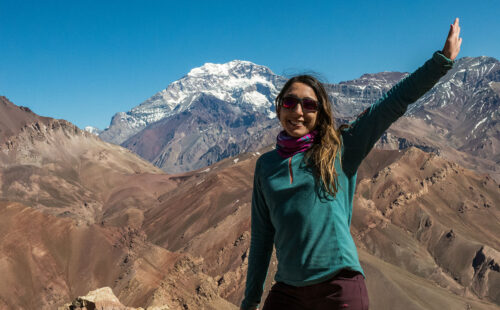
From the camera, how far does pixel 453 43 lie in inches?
104

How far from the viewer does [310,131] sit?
2.99 meters

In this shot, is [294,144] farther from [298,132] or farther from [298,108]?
[298,108]

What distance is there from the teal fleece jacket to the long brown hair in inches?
2.4

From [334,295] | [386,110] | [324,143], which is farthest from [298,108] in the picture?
[334,295]

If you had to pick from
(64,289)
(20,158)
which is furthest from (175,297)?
(20,158)

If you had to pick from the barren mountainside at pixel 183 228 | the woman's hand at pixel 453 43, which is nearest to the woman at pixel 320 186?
the woman's hand at pixel 453 43

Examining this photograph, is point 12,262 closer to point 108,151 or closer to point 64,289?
point 64,289

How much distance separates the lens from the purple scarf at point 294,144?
289cm

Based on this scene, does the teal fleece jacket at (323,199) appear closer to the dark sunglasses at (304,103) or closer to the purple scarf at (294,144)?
the purple scarf at (294,144)

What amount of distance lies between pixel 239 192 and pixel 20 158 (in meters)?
62.1

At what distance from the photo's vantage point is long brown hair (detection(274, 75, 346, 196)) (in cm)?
269

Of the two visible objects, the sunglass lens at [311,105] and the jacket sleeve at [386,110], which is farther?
the sunglass lens at [311,105]

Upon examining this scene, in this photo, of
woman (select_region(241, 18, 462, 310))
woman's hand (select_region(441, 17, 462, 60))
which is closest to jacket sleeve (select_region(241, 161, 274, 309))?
woman (select_region(241, 18, 462, 310))

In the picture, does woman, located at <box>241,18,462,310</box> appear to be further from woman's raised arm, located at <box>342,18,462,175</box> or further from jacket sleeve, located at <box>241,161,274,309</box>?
jacket sleeve, located at <box>241,161,274,309</box>
